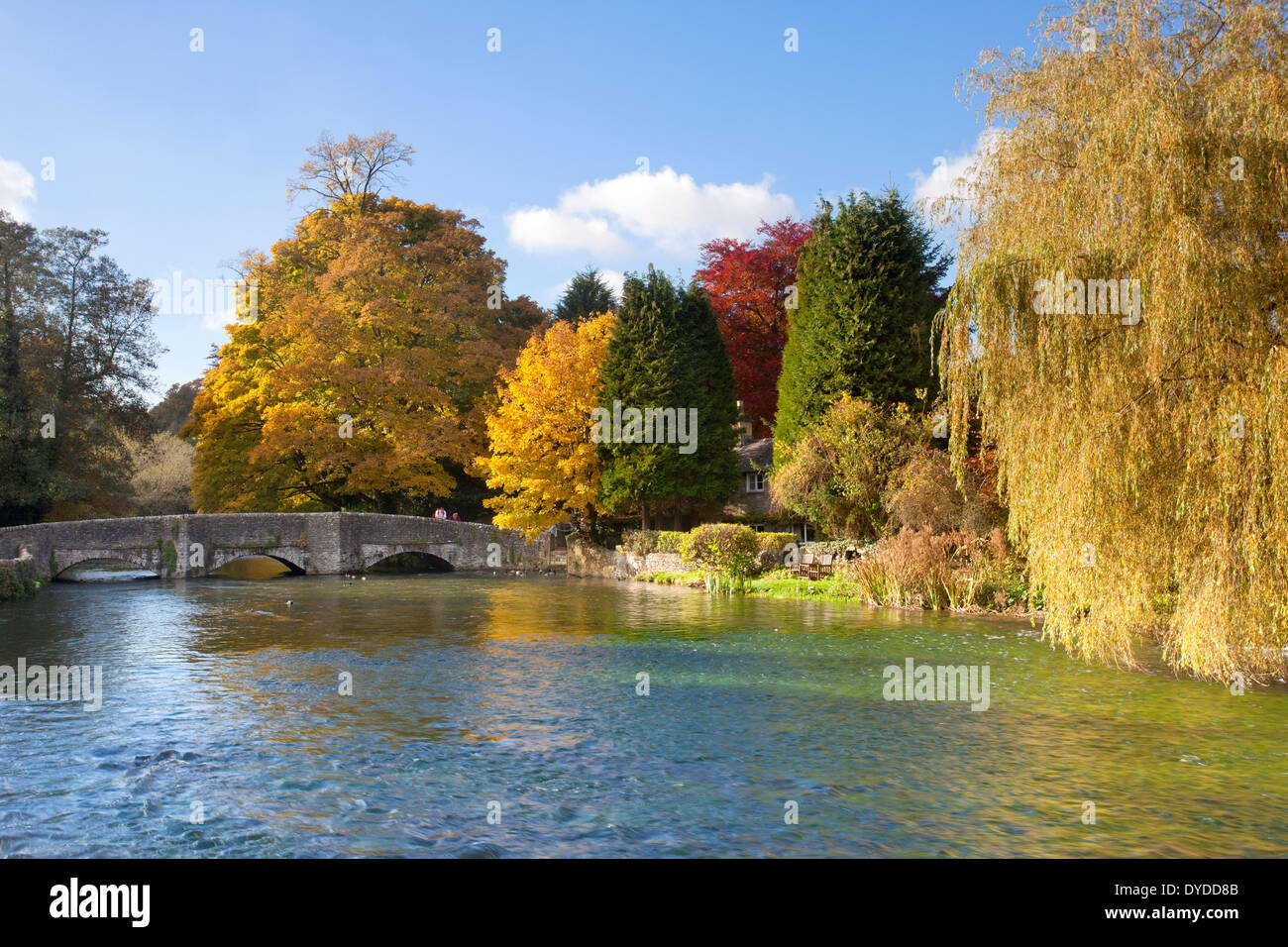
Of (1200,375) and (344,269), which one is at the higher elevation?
(344,269)

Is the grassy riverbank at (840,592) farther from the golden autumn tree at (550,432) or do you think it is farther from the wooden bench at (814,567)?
the golden autumn tree at (550,432)

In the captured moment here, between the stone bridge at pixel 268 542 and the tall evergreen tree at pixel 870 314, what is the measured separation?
52.5 ft

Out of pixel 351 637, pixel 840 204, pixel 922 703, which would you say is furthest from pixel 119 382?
pixel 922 703

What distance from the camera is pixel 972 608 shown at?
2150 centimetres

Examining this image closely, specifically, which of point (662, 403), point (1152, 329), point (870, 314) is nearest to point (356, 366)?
point (662, 403)

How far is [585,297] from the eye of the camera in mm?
52969

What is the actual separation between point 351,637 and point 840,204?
21.1 m

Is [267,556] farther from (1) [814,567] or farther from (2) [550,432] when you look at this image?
(1) [814,567]

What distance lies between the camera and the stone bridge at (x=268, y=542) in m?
32.3

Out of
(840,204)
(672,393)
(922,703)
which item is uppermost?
(840,204)

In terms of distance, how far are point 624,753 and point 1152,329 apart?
7.62 metres
